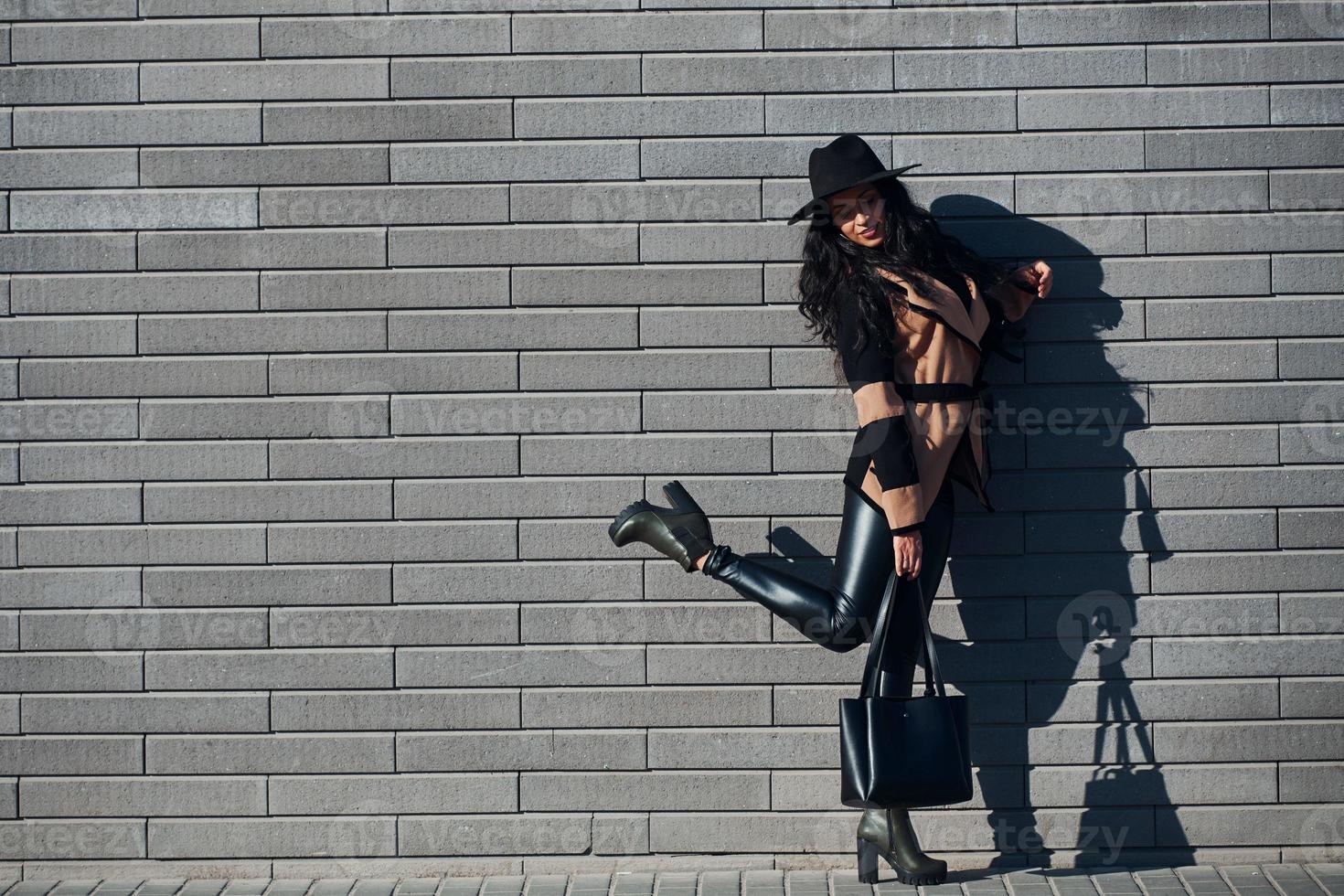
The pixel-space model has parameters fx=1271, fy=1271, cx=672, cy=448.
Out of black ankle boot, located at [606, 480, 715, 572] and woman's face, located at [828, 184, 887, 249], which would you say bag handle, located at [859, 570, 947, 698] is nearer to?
black ankle boot, located at [606, 480, 715, 572]

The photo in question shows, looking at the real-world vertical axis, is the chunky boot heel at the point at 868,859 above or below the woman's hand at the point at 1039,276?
below

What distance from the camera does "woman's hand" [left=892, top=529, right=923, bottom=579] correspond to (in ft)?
12.8

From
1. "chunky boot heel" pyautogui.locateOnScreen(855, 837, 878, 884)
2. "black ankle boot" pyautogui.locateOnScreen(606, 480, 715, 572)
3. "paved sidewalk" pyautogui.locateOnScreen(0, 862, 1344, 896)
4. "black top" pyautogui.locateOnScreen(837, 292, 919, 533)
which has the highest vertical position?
"black top" pyautogui.locateOnScreen(837, 292, 919, 533)

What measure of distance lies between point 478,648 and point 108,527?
4.38 feet

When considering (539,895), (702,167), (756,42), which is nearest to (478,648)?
(539,895)

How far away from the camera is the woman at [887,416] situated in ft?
12.9

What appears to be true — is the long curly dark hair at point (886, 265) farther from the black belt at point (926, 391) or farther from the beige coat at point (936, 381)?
the black belt at point (926, 391)

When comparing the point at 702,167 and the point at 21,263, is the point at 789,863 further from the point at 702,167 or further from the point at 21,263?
the point at 21,263

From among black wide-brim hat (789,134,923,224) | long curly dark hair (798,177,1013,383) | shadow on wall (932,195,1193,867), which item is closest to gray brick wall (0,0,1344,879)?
shadow on wall (932,195,1193,867)

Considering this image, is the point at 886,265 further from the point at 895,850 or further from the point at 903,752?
the point at 895,850

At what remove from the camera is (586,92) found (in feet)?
14.2

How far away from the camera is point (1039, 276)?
13.7 ft

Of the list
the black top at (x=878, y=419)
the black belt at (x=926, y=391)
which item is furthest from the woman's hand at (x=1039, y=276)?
the black top at (x=878, y=419)

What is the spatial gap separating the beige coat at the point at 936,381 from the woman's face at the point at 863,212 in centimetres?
16
